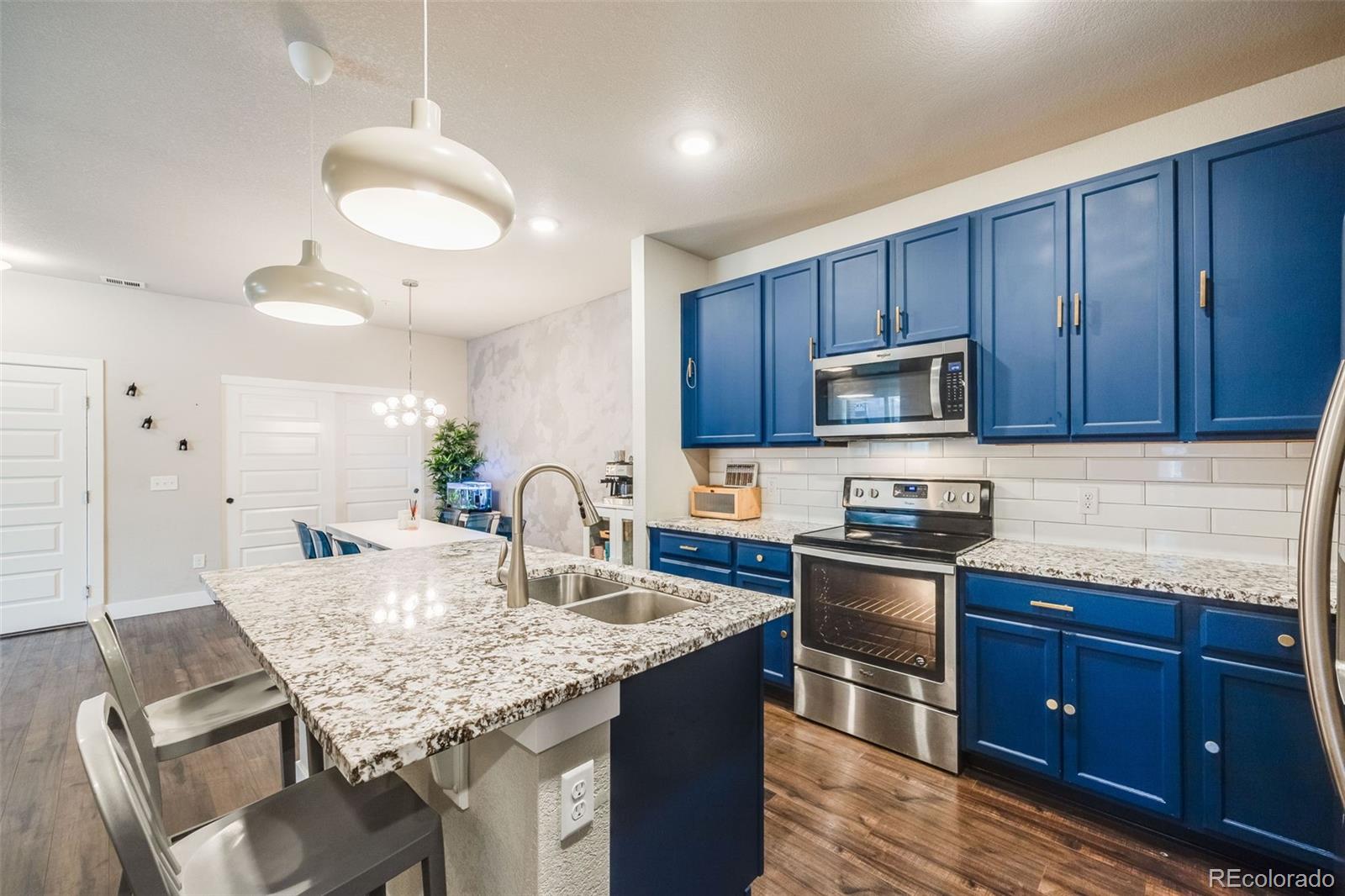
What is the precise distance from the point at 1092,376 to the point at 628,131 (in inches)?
84.0

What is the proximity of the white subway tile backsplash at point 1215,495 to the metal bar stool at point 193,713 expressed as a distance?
3177mm

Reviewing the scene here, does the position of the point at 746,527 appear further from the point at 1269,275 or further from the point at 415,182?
the point at 415,182

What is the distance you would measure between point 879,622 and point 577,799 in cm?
179

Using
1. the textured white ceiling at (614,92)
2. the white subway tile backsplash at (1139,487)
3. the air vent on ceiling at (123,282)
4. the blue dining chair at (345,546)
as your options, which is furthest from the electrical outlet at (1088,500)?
the air vent on ceiling at (123,282)

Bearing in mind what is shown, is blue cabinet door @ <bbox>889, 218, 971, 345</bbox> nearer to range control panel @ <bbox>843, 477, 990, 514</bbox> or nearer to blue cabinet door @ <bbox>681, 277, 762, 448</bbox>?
range control panel @ <bbox>843, 477, 990, 514</bbox>

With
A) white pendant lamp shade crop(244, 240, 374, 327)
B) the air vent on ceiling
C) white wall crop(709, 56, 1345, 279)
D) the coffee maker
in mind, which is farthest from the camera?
the air vent on ceiling

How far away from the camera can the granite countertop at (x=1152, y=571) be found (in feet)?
5.47

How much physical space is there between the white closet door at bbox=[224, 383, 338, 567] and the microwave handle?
546cm

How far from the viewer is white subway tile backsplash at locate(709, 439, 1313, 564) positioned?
203 cm

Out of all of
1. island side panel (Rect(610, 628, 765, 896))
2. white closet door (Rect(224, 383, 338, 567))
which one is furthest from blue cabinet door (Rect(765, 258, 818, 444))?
white closet door (Rect(224, 383, 338, 567))

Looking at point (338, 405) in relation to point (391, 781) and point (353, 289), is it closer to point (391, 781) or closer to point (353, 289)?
point (353, 289)

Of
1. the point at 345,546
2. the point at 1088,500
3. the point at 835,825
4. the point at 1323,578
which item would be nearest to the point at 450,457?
the point at 345,546

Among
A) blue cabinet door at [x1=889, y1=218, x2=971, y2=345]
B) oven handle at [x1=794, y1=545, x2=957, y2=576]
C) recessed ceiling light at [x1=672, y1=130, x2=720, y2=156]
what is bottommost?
oven handle at [x1=794, y1=545, x2=957, y2=576]

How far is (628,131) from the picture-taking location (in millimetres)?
2307
